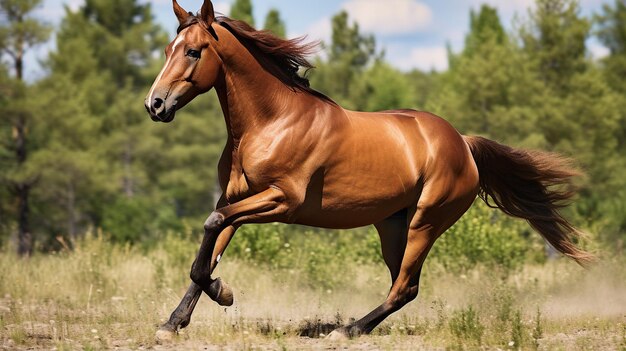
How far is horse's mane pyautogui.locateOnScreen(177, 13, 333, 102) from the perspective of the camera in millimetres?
6859

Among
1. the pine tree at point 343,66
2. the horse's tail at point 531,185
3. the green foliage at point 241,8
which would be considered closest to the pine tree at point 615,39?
the pine tree at point 343,66

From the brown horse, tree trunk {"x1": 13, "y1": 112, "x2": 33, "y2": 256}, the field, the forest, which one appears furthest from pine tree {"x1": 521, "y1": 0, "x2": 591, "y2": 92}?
the brown horse

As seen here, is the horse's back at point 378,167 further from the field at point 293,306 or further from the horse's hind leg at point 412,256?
the field at point 293,306

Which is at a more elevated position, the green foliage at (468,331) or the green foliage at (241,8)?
the green foliage at (241,8)

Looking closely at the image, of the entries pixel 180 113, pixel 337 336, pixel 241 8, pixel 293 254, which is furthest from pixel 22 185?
pixel 337 336

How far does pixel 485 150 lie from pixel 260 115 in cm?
272

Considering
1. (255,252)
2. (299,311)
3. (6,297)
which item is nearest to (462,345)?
(299,311)

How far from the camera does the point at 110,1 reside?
4225cm

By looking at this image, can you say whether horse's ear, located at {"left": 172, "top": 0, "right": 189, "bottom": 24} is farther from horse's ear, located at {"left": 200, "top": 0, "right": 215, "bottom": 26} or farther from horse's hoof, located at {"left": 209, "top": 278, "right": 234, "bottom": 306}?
horse's hoof, located at {"left": 209, "top": 278, "right": 234, "bottom": 306}

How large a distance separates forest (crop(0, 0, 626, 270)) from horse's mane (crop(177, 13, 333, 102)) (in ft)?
28.0

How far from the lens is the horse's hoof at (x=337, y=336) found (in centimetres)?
687

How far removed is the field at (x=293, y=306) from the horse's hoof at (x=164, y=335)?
73 mm

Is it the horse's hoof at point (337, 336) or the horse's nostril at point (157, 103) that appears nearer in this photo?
the horse's nostril at point (157, 103)

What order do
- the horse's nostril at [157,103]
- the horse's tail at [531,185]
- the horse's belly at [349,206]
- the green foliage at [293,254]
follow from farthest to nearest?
the green foliage at [293,254] < the horse's tail at [531,185] < the horse's belly at [349,206] < the horse's nostril at [157,103]
